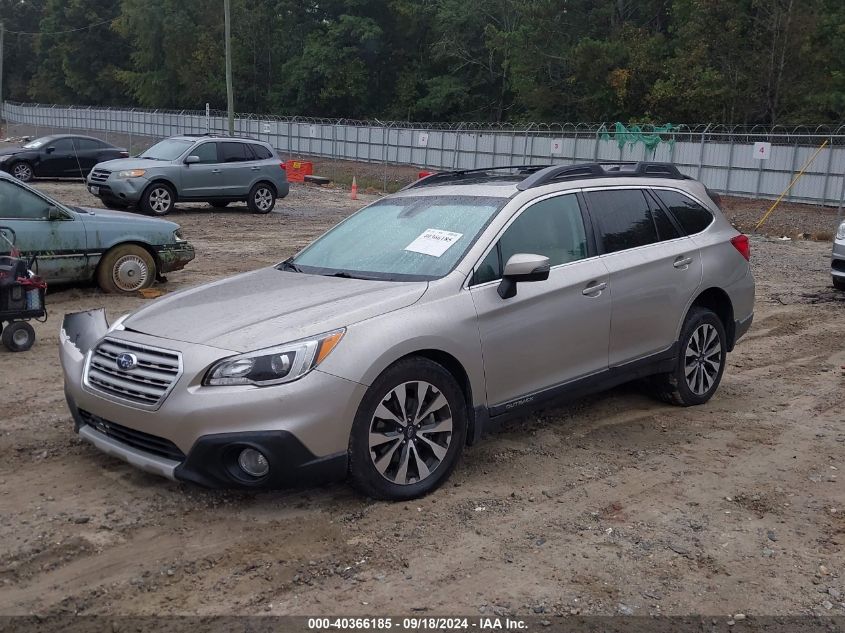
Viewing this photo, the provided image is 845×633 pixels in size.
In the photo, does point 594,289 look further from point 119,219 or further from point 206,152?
point 206,152

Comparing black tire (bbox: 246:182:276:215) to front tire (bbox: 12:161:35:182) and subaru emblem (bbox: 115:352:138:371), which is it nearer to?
front tire (bbox: 12:161:35:182)

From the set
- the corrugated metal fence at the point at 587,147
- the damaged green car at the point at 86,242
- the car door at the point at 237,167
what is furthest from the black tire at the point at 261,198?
the corrugated metal fence at the point at 587,147

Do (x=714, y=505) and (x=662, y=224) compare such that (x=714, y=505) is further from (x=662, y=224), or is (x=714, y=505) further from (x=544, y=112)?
(x=544, y=112)

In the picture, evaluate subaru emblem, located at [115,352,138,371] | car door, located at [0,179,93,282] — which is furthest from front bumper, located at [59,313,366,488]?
car door, located at [0,179,93,282]

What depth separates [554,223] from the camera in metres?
5.81

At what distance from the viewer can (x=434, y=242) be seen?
549 cm

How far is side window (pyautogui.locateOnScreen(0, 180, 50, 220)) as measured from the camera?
9570 mm

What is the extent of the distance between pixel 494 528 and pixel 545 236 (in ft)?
6.41

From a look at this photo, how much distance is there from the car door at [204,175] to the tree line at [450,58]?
2541 cm

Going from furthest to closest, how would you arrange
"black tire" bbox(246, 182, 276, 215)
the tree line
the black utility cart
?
1. the tree line
2. "black tire" bbox(246, 182, 276, 215)
3. the black utility cart

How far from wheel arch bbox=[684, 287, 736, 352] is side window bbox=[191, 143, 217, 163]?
15.3 meters

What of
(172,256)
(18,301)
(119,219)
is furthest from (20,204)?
(18,301)

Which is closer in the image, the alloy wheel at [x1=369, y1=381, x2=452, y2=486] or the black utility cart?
the alloy wheel at [x1=369, y1=381, x2=452, y2=486]

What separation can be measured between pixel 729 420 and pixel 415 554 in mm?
3244
